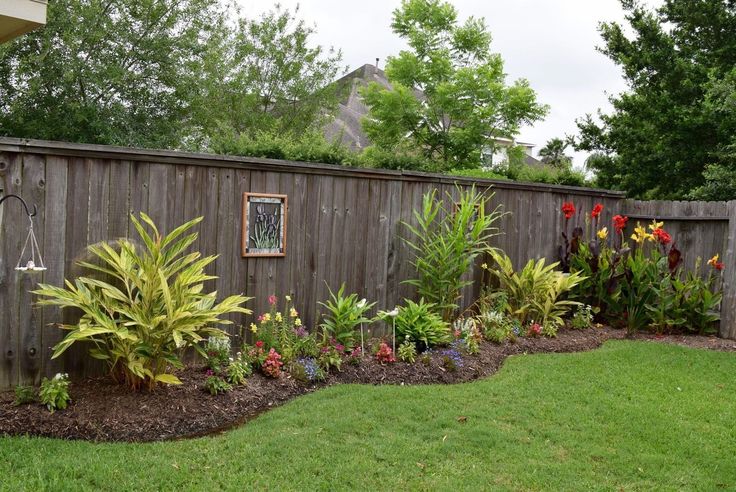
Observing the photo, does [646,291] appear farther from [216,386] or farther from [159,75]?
[159,75]

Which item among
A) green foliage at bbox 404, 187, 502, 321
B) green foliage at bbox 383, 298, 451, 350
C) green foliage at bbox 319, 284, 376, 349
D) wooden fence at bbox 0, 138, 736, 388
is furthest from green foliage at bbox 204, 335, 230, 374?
green foliage at bbox 404, 187, 502, 321

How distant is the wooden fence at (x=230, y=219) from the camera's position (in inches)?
163

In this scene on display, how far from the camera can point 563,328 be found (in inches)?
293

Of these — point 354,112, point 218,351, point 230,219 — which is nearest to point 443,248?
point 230,219

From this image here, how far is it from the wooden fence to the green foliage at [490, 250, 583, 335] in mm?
385

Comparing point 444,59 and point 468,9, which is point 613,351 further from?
point 468,9

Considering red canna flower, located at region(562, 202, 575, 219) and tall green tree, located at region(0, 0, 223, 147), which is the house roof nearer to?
tall green tree, located at region(0, 0, 223, 147)

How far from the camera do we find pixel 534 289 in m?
7.14

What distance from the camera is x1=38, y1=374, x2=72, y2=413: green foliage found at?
12.6 ft

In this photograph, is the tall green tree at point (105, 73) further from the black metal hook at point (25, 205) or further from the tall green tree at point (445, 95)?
the black metal hook at point (25, 205)

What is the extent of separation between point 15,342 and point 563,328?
5.63m

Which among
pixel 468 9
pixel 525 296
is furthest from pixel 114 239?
pixel 468 9

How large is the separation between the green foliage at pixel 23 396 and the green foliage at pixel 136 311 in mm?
260

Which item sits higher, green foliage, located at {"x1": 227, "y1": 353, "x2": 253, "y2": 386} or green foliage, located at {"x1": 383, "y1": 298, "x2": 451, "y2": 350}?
green foliage, located at {"x1": 383, "y1": 298, "x2": 451, "y2": 350}
